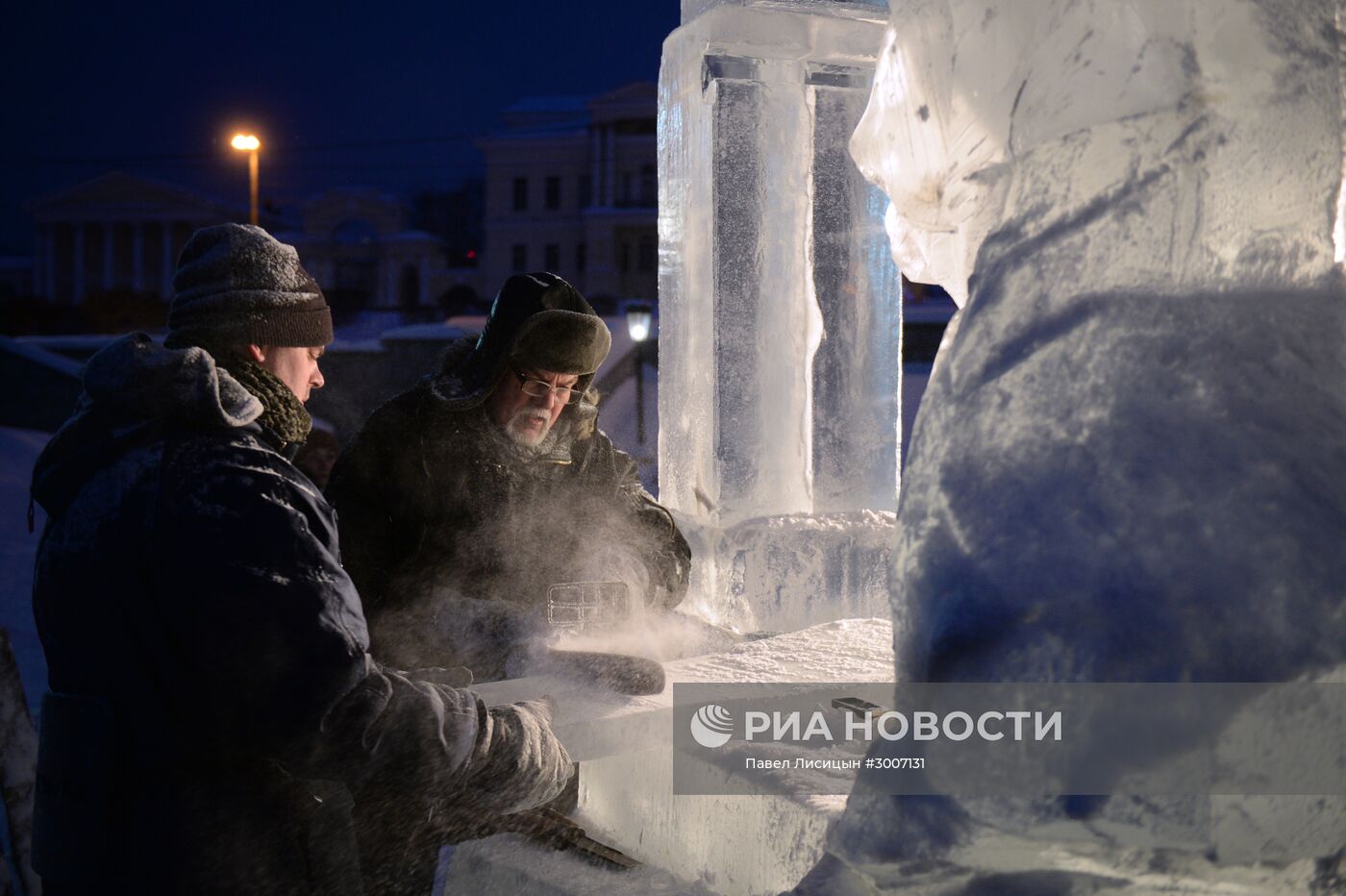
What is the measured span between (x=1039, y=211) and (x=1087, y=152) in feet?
0.24

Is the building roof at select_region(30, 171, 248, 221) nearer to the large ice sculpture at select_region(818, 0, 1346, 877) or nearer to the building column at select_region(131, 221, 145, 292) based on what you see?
the building column at select_region(131, 221, 145, 292)

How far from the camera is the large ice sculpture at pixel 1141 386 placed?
3.46 feet

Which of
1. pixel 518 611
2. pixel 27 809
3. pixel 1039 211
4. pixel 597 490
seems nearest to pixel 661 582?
pixel 597 490

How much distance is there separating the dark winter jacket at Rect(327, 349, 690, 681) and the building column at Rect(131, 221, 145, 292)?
49.1 m

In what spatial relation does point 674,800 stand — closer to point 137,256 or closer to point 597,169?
point 597,169

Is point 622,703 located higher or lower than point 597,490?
lower

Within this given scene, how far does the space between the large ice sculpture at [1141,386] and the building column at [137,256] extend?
169 feet

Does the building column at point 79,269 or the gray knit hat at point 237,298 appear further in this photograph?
the building column at point 79,269

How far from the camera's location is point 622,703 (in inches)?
98.4

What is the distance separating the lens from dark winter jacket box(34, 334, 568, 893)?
5.22ft

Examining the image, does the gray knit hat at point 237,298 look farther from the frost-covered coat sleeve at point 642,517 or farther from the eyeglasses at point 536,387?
the frost-covered coat sleeve at point 642,517

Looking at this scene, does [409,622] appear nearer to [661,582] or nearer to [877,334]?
[661,582]

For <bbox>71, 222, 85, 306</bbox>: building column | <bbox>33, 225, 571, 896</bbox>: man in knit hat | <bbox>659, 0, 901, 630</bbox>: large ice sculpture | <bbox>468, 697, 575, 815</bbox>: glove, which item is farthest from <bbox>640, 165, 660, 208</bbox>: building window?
<bbox>33, 225, 571, 896</bbox>: man in knit hat

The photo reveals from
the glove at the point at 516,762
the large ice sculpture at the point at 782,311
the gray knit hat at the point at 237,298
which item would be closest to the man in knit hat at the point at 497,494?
the large ice sculpture at the point at 782,311
